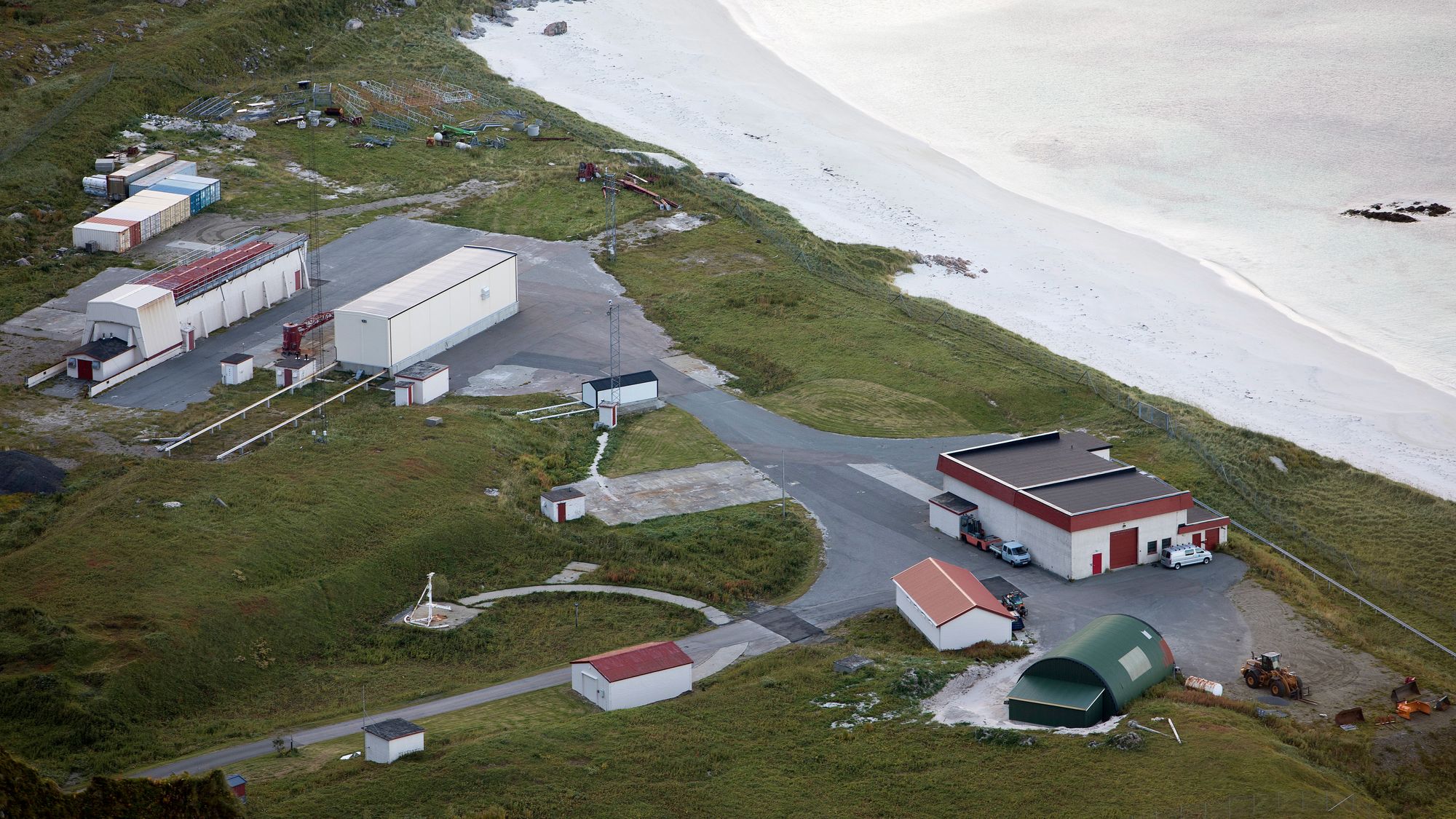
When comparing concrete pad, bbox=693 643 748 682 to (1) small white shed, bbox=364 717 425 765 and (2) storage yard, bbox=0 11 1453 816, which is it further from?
(1) small white shed, bbox=364 717 425 765

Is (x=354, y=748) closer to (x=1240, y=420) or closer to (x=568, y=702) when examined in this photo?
(x=568, y=702)

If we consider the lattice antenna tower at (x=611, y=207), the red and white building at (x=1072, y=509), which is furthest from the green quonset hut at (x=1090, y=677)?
the lattice antenna tower at (x=611, y=207)

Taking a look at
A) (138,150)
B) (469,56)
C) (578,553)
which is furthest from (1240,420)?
(469,56)

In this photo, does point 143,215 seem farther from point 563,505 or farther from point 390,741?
point 390,741

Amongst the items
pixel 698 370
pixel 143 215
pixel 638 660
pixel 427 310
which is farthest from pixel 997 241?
pixel 638 660

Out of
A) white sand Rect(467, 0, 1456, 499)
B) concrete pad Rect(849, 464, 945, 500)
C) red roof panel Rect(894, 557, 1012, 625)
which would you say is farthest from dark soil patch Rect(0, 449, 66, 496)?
white sand Rect(467, 0, 1456, 499)

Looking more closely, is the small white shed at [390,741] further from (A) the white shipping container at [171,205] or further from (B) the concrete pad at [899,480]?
(A) the white shipping container at [171,205]
